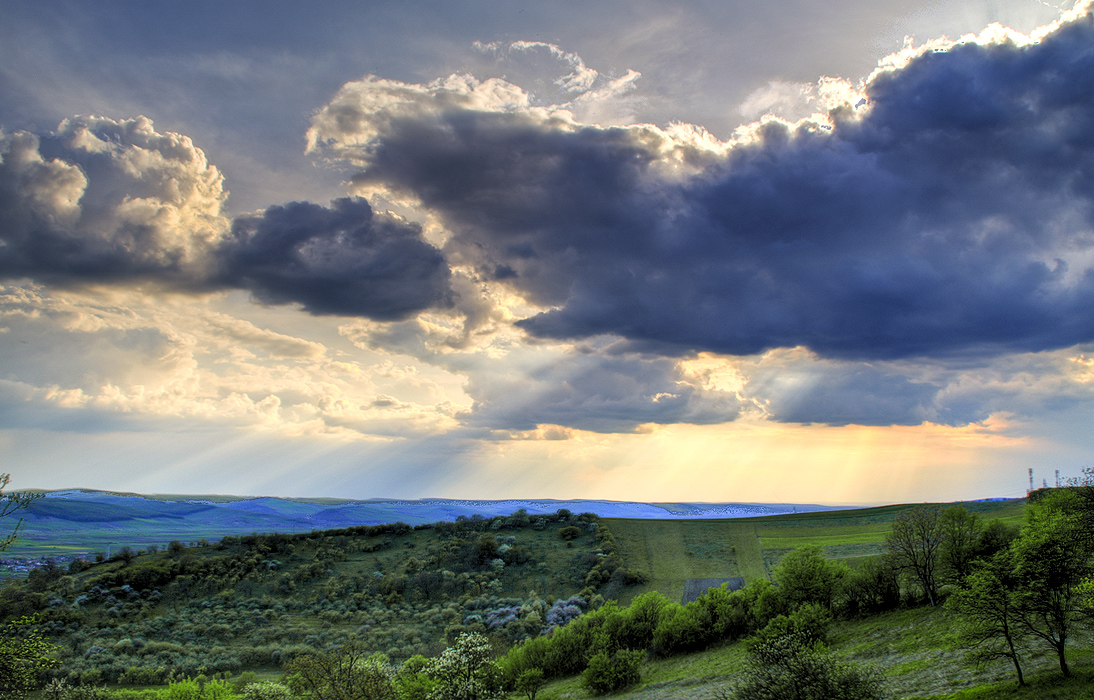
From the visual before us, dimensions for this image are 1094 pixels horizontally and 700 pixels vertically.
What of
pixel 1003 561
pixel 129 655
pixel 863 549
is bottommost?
pixel 129 655

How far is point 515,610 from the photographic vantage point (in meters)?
90.2

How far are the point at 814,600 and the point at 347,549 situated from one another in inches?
3729

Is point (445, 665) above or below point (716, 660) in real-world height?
above

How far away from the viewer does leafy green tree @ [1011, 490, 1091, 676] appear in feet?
120

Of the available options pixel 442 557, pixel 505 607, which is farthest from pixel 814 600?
pixel 442 557

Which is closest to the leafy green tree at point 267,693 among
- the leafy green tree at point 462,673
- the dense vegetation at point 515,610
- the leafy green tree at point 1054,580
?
the dense vegetation at point 515,610

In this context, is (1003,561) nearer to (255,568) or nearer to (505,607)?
(505,607)

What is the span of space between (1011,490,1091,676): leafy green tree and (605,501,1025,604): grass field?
51463mm

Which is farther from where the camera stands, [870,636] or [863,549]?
[863,549]

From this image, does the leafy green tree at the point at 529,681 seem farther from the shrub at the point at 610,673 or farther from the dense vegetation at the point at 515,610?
the shrub at the point at 610,673

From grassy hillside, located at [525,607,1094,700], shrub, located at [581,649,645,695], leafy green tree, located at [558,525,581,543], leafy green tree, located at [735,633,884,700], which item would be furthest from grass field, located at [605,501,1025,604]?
leafy green tree, located at [735,633,884,700]

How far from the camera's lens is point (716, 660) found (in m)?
62.7

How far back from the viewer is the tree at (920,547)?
2537 inches

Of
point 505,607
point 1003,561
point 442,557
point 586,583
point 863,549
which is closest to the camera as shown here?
point 1003,561
